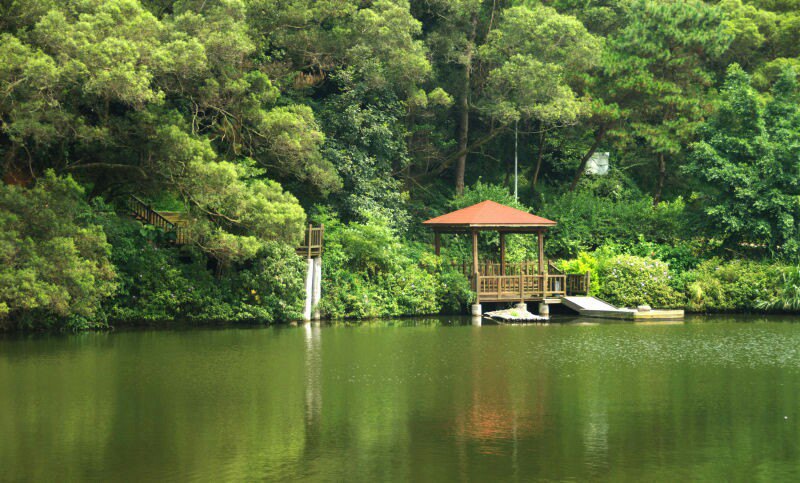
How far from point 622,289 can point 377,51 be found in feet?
39.0

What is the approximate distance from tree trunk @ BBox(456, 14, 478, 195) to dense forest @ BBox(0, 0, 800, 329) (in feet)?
0.39

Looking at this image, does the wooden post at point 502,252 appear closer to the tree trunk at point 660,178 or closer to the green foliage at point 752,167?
the green foliage at point 752,167

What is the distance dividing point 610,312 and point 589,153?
10.3 meters

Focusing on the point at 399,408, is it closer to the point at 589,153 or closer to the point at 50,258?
the point at 50,258

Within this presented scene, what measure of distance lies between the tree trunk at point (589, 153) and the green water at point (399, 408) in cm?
1580

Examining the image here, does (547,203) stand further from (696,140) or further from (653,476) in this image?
(653,476)

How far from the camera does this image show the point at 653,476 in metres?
12.1

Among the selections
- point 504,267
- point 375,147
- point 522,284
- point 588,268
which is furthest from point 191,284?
point 588,268

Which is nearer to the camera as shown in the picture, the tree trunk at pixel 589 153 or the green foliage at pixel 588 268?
the green foliage at pixel 588 268

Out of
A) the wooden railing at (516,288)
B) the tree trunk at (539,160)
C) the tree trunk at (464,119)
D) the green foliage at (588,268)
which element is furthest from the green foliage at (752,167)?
the tree trunk at (464,119)

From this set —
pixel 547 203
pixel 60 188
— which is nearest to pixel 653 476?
pixel 60 188

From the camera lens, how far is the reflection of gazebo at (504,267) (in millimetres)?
33344

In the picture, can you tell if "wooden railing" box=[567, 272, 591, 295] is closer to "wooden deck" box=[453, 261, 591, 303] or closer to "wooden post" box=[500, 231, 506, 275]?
A: "wooden deck" box=[453, 261, 591, 303]

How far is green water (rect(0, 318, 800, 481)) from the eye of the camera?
12664 mm
